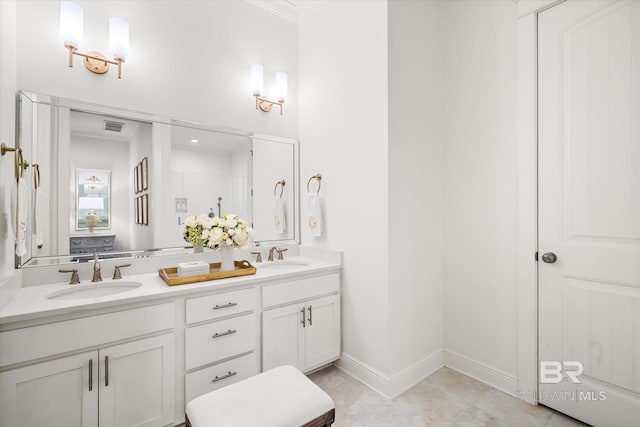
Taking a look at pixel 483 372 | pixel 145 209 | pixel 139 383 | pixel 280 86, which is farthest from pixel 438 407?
pixel 280 86

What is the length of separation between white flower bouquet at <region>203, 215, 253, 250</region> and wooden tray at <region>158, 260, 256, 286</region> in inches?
6.3

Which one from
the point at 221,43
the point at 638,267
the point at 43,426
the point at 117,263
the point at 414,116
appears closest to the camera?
the point at 43,426

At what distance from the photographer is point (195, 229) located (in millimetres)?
1881

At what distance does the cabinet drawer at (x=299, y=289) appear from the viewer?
188 cm

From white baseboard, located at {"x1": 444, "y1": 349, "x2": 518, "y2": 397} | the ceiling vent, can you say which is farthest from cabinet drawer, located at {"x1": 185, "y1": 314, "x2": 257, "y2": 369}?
white baseboard, located at {"x1": 444, "y1": 349, "x2": 518, "y2": 397}

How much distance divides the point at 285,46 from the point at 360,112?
1087 millimetres

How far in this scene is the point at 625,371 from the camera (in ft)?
4.94

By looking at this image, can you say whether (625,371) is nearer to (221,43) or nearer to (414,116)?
(414,116)

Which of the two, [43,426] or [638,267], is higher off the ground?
[638,267]

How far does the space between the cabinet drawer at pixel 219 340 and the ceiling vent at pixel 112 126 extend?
130 cm

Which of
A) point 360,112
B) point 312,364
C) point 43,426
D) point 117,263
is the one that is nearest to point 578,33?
point 360,112

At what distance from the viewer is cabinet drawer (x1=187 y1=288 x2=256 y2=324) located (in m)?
1.59

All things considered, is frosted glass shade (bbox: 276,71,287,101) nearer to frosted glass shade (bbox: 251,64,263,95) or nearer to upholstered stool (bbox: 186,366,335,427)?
frosted glass shade (bbox: 251,64,263,95)

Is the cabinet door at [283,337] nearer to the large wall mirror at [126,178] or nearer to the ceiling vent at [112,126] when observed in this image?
the large wall mirror at [126,178]
